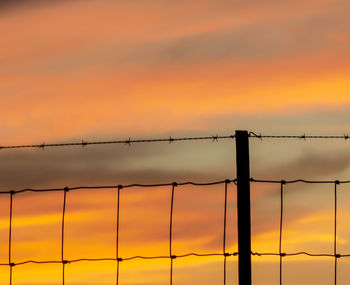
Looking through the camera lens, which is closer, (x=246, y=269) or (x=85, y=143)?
(x=246, y=269)

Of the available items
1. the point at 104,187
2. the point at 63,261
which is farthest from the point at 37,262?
the point at 104,187

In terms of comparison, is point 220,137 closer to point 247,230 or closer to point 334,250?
point 247,230

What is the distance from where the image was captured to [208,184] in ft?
40.9

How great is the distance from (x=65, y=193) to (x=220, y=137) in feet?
6.03

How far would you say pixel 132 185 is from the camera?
40.6 feet

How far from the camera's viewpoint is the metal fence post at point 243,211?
12297mm

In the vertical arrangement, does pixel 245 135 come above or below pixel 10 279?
above

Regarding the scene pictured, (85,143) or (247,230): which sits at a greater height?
(85,143)

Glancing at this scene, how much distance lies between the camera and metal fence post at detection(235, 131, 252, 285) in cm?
1230

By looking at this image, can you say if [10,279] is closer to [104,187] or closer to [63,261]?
[63,261]

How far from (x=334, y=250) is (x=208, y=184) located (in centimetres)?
177

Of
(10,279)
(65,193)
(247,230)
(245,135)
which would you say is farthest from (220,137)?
(10,279)

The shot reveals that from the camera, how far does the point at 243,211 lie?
12305 millimetres

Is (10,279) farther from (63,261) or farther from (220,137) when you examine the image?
(220,137)
